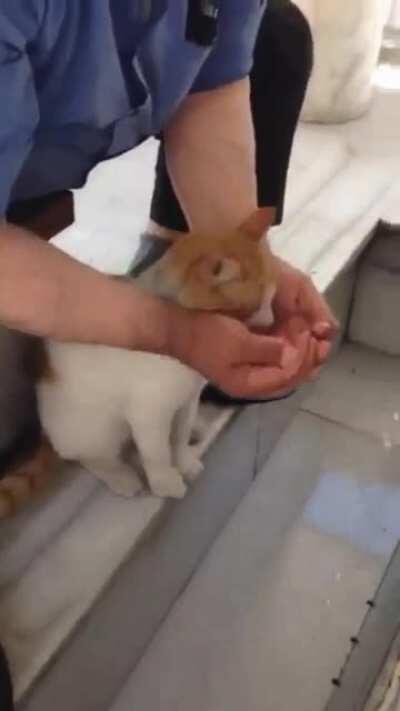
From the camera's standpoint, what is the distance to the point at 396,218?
1245 mm

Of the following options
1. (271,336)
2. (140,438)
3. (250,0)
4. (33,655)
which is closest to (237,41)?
(250,0)

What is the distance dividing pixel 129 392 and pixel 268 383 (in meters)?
0.14

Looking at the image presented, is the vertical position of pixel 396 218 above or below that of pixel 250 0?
below

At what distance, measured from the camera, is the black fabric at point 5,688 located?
2.26 feet

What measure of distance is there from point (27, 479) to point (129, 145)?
0.29 meters

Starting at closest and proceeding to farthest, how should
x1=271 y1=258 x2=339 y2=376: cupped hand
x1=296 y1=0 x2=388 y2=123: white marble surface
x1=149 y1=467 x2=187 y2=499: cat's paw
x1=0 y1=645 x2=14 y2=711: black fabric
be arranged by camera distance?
x1=0 y1=645 x2=14 y2=711: black fabric → x1=271 y1=258 x2=339 y2=376: cupped hand → x1=149 y1=467 x2=187 y2=499: cat's paw → x1=296 y1=0 x2=388 y2=123: white marble surface

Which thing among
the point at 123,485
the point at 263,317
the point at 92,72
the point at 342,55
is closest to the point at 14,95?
the point at 92,72

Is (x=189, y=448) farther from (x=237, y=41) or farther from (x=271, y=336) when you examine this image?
(x=237, y=41)

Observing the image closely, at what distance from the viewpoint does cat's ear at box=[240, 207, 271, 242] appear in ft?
2.44

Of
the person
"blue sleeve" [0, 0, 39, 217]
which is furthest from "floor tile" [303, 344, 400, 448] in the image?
"blue sleeve" [0, 0, 39, 217]

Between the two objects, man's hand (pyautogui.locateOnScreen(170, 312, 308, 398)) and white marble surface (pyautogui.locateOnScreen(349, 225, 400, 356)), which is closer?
man's hand (pyautogui.locateOnScreen(170, 312, 308, 398))

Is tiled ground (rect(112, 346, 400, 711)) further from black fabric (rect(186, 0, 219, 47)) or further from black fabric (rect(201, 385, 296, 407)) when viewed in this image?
black fabric (rect(186, 0, 219, 47))

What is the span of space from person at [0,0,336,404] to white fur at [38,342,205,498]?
0.29 ft

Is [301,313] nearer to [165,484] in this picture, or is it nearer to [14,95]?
[165,484]
